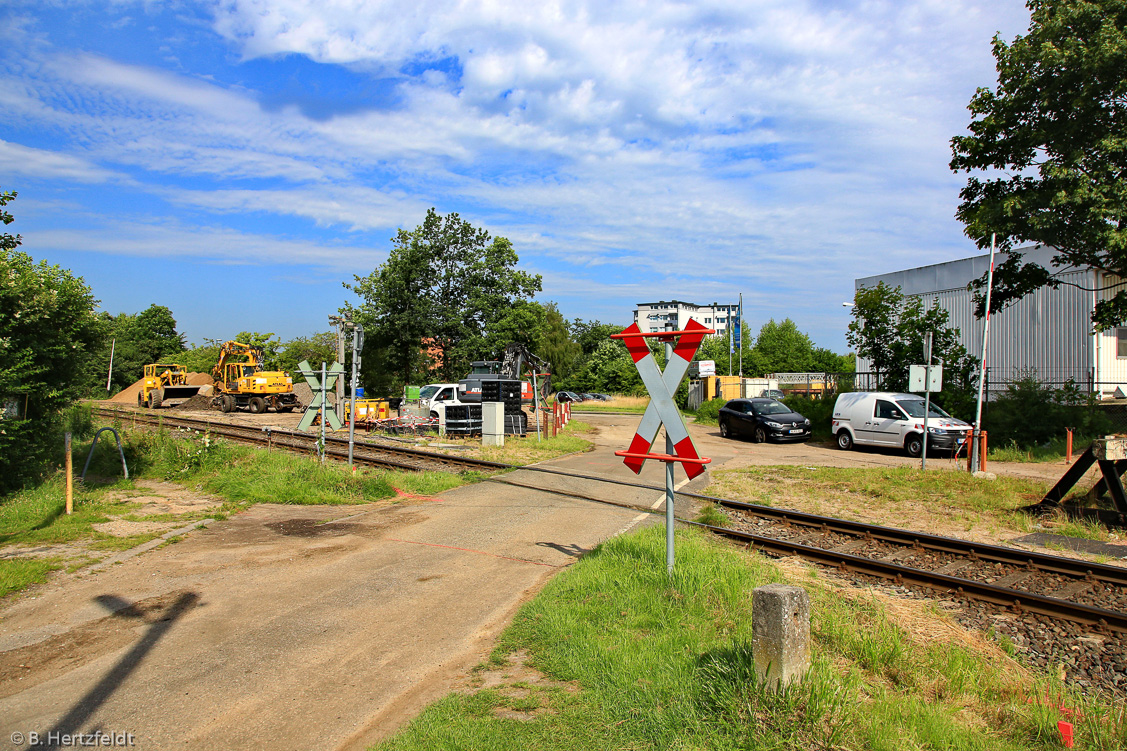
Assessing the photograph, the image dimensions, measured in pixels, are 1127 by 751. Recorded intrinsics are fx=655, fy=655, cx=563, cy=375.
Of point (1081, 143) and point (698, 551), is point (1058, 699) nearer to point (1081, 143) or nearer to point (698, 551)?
point (698, 551)

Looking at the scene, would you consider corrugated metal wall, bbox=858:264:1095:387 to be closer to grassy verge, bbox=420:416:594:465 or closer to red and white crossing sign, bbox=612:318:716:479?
grassy verge, bbox=420:416:594:465

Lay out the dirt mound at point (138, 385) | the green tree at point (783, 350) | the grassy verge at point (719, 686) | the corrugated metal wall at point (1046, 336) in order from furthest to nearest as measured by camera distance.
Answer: the green tree at point (783, 350)
the dirt mound at point (138, 385)
the corrugated metal wall at point (1046, 336)
the grassy verge at point (719, 686)

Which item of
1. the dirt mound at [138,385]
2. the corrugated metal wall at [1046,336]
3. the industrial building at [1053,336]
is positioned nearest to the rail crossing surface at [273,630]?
the industrial building at [1053,336]

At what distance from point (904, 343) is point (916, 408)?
511 cm

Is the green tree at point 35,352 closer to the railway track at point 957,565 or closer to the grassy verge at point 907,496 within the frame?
the railway track at point 957,565

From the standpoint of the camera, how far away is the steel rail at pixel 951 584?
245 inches

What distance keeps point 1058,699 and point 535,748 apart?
3.61 m

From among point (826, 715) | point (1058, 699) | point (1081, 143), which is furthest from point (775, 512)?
point (1081, 143)

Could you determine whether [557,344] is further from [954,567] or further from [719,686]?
[719,686]

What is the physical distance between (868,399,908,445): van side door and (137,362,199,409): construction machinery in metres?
37.4

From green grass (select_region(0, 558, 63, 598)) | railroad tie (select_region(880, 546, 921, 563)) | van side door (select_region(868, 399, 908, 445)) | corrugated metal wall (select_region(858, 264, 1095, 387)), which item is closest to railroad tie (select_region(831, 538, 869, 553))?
railroad tie (select_region(880, 546, 921, 563))

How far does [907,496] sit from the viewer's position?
12.6 metres

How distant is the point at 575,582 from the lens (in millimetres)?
6250

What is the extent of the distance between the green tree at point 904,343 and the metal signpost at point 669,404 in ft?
65.3
